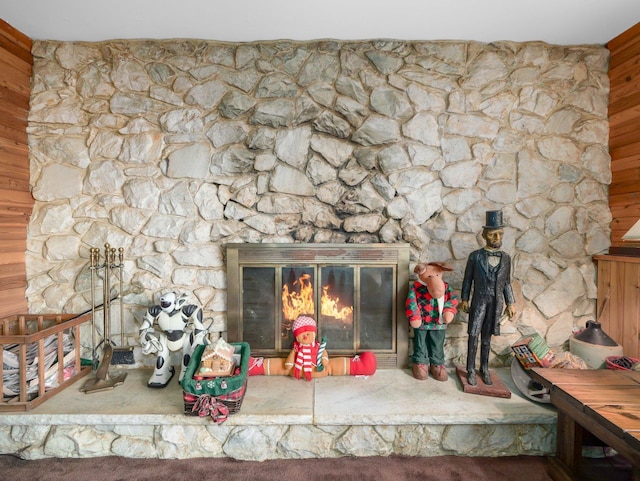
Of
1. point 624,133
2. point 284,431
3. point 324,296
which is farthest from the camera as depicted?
point 324,296

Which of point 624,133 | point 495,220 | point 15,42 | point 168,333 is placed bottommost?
point 168,333

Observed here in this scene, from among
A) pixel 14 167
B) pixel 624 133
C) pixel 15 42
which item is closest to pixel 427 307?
pixel 624 133

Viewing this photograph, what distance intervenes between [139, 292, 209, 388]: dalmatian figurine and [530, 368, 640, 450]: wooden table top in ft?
7.09

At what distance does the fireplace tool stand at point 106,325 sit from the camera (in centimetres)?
226

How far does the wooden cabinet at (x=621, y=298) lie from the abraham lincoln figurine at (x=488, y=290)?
2.93ft

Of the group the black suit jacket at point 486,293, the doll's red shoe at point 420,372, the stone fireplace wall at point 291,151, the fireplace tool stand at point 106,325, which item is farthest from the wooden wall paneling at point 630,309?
the fireplace tool stand at point 106,325

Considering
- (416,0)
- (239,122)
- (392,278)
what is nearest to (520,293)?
(392,278)

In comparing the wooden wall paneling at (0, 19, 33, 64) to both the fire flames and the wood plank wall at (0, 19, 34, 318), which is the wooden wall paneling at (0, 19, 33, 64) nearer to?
the wood plank wall at (0, 19, 34, 318)

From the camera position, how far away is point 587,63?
2.61 metres

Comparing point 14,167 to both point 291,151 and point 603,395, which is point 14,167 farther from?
point 603,395

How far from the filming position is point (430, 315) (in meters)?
2.40

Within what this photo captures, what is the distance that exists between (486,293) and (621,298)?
1094 mm

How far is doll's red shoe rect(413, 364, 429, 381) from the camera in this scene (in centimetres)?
237

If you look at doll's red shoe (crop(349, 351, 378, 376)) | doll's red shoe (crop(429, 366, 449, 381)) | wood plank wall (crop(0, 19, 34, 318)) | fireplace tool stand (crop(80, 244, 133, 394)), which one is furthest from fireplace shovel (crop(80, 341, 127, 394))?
doll's red shoe (crop(429, 366, 449, 381))
